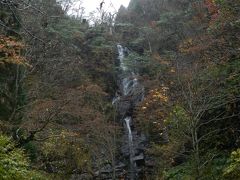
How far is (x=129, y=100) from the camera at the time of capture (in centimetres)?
2702

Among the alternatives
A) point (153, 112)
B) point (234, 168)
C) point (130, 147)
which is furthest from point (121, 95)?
point (234, 168)

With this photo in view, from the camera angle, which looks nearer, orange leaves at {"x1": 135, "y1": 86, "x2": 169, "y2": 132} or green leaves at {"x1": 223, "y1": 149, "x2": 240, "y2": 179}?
green leaves at {"x1": 223, "y1": 149, "x2": 240, "y2": 179}

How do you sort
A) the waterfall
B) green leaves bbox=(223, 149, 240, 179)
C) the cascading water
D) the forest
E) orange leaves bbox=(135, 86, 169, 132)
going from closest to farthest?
green leaves bbox=(223, 149, 240, 179) < the forest < orange leaves bbox=(135, 86, 169, 132) < the waterfall < the cascading water

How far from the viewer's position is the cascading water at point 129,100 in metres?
23.4

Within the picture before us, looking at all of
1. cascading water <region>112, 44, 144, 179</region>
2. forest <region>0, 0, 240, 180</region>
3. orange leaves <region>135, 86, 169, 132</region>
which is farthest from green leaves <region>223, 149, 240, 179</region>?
cascading water <region>112, 44, 144, 179</region>

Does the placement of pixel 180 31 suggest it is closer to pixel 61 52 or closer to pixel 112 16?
pixel 61 52

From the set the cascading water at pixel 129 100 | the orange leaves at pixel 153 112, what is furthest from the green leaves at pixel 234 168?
the cascading water at pixel 129 100

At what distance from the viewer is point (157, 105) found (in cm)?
1961

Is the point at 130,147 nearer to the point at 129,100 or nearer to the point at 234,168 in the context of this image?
the point at 129,100

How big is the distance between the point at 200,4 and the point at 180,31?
2.51 meters

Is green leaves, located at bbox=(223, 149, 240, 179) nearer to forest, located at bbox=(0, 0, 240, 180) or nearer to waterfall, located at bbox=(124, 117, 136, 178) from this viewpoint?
forest, located at bbox=(0, 0, 240, 180)

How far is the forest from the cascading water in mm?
78

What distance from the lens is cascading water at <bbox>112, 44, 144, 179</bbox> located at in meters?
23.4

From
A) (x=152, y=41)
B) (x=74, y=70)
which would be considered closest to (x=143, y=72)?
(x=152, y=41)
